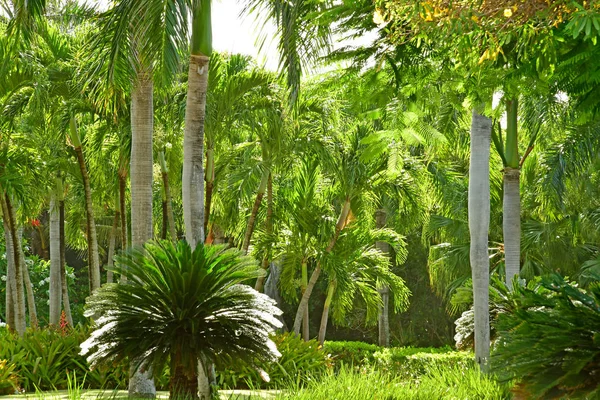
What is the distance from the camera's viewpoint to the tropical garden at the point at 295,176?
7102 mm

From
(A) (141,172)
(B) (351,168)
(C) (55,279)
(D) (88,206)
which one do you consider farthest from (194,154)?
(C) (55,279)

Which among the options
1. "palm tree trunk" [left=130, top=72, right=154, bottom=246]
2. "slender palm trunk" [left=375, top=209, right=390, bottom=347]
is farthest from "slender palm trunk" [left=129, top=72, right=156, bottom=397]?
"slender palm trunk" [left=375, top=209, right=390, bottom=347]

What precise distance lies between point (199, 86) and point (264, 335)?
11.9ft

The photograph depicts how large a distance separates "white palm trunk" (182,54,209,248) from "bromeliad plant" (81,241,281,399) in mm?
1595

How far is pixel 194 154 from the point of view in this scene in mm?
10477

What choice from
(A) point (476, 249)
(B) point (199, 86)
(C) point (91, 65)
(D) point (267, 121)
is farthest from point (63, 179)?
(A) point (476, 249)

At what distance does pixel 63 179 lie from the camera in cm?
1981

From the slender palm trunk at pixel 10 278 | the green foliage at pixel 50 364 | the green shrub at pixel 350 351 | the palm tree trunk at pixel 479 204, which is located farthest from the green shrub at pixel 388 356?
the slender palm trunk at pixel 10 278

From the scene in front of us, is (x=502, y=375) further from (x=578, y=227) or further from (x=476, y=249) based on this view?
(x=578, y=227)

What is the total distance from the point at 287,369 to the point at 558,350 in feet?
20.9

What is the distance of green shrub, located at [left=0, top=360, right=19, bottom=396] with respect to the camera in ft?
35.8

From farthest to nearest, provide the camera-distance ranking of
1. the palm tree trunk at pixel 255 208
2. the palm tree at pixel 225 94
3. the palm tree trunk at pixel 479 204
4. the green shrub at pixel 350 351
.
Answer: the green shrub at pixel 350 351, the palm tree trunk at pixel 255 208, the palm tree at pixel 225 94, the palm tree trunk at pixel 479 204

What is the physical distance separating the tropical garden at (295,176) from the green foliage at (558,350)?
0.06ft

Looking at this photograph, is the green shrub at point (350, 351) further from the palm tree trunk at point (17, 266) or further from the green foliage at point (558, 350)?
the green foliage at point (558, 350)
